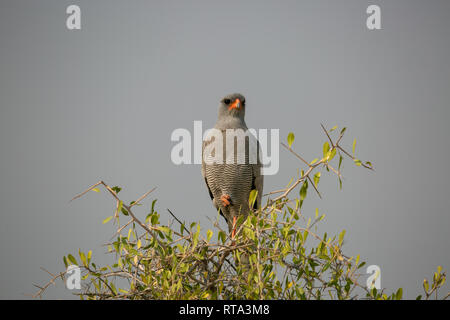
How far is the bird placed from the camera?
4555 millimetres

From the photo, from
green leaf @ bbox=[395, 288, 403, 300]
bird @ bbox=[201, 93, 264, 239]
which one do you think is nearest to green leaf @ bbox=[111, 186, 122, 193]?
green leaf @ bbox=[395, 288, 403, 300]

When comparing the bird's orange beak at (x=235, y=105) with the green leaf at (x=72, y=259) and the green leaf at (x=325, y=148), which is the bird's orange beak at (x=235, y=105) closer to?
the green leaf at (x=325, y=148)

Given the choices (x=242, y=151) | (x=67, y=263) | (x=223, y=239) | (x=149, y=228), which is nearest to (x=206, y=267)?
(x=223, y=239)

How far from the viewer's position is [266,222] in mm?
2814

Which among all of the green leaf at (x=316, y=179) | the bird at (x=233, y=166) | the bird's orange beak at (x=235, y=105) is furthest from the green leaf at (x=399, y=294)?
the bird's orange beak at (x=235, y=105)

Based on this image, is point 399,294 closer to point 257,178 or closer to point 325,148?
point 325,148

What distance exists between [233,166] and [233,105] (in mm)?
587

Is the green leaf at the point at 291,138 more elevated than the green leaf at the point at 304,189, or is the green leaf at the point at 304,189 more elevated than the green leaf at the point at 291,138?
the green leaf at the point at 291,138

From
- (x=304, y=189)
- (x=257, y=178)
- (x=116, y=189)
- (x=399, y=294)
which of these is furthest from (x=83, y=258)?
(x=257, y=178)

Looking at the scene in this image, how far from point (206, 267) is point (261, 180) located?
1878mm

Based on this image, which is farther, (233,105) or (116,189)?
(233,105)

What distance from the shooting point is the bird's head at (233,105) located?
4594 millimetres

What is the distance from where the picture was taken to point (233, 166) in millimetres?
4562

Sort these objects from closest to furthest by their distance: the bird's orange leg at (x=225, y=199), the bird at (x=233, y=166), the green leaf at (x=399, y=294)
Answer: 1. the green leaf at (x=399, y=294)
2. the bird at (x=233, y=166)
3. the bird's orange leg at (x=225, y=199)
